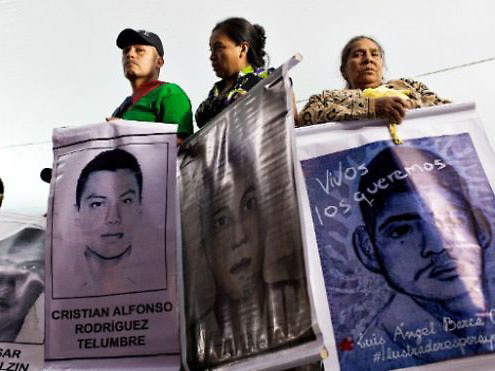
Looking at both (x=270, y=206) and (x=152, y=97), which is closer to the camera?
(x=270, y=206)

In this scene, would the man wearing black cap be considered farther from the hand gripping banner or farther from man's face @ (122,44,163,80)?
the hand gripping banner

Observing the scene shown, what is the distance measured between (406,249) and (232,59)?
32.2 inches

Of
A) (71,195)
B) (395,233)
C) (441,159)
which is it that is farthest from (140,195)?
(441,159)

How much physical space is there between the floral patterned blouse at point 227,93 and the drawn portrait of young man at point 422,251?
451 mm

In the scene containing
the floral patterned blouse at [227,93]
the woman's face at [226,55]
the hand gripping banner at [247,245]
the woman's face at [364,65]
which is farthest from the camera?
the woman's face at [364,65]

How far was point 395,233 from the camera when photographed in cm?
138

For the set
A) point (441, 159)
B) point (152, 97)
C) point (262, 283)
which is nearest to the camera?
point (262, 283)

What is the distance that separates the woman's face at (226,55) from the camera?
72.4 inches

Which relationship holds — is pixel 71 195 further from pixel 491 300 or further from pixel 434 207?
pixel 491 300

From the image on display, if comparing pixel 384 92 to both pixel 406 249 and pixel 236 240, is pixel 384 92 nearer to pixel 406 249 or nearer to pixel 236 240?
pixel 406 249

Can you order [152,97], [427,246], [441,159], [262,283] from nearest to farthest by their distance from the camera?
[262,283] < [427,246] < [441,159] < [152,97]

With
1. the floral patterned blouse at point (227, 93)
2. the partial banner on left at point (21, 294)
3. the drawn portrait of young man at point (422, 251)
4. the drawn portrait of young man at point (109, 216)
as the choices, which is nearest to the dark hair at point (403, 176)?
the drawn portrait of young man at point (422, 251)

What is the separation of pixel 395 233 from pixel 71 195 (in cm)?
79

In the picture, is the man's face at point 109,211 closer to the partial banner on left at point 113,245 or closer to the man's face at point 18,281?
the partial banner on left at point 113,245
